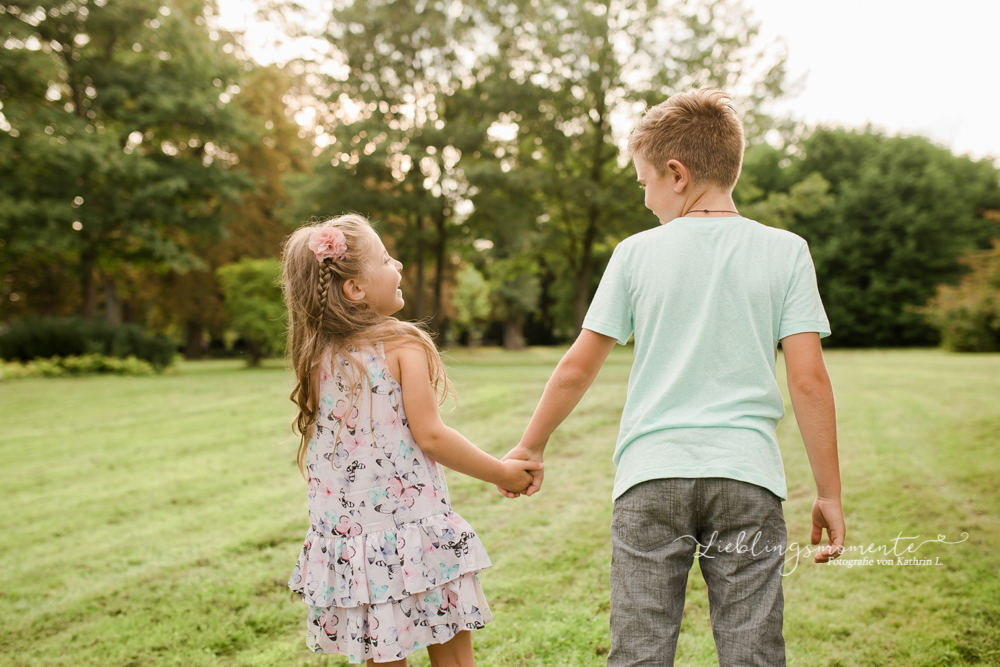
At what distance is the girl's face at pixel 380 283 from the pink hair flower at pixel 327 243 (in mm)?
105

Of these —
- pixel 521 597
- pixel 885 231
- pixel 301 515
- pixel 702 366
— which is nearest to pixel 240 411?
pixel 301 515

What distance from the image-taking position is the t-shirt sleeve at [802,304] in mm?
1521

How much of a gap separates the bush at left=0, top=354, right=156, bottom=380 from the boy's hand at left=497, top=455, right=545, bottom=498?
15.9m

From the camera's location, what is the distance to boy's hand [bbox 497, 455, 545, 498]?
1.97 m

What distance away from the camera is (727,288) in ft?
4.99

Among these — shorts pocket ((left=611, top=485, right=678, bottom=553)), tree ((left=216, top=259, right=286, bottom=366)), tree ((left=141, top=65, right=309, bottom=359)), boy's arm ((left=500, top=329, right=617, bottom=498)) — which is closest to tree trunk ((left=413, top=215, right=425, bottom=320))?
tree ((left=216, top=259, right=286, bottom=366))

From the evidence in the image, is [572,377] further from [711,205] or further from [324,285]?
[324,285]

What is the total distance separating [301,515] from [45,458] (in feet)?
12.9

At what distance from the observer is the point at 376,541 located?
72.0 inches

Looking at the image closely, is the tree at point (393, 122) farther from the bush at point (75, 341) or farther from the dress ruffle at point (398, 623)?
the dress ruffle at point (398, 623)

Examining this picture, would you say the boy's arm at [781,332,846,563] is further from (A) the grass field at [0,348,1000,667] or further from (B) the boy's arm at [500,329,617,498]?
(A) the grass field at [0,348,1000,667]

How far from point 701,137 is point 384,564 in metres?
1.47

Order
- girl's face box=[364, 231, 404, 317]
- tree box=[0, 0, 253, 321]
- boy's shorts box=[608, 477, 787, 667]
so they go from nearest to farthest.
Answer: boy's shorts box=[608, 477, 787, 667] → girl's face box=[364, 231, 404, 317] → tree box=[0, 0, 253, 321]

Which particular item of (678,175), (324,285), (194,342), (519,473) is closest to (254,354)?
(194,342)
